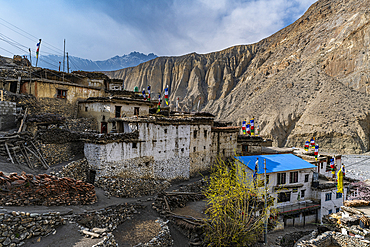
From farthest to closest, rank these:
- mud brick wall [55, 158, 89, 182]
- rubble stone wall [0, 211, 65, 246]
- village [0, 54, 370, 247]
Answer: mud brick wall [55, 158, 89, 182]
village [0, 54, 370, 247]
rubble stone wall [0, 211, 65, 246]

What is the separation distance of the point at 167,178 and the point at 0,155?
14.2m

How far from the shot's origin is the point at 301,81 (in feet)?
241

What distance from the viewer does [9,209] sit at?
9516mm

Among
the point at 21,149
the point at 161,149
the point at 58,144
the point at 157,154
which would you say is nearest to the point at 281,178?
the point at 161,149

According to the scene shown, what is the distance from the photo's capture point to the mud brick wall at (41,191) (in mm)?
10227

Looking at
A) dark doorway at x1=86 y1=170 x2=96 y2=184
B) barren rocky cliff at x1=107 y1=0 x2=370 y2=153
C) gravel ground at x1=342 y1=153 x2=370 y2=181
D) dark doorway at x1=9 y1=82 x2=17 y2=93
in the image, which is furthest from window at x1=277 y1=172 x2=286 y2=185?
barren rocky cliff at x1=107 y1=0 x2=370 y2=153

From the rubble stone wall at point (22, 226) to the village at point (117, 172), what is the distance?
39mm

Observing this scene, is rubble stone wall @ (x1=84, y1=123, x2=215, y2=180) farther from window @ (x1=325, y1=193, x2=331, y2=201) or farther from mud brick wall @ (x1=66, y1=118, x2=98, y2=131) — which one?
window @ (x1=325, y1=193, x2=331, y2=201)

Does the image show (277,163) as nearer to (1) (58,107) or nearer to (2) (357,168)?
(1) (58,107)

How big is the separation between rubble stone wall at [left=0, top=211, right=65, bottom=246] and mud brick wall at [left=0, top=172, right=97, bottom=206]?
60.7 inches

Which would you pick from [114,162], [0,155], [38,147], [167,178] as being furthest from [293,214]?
[0,155]


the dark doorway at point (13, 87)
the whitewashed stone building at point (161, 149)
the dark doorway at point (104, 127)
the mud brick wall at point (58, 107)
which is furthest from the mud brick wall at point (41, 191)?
the dark doorway at point (13, 87)

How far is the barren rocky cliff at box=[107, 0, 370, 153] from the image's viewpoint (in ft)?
194

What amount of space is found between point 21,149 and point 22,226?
8661 millimetres
